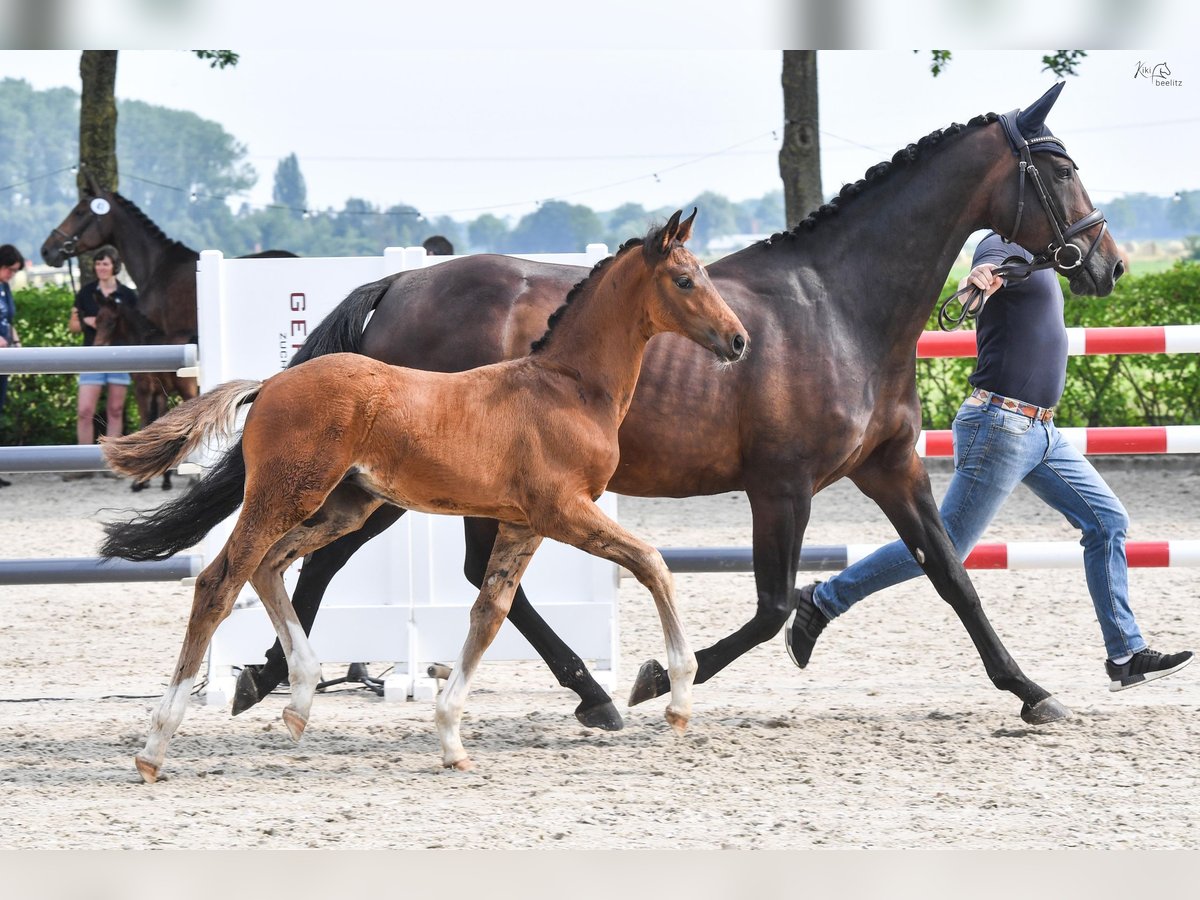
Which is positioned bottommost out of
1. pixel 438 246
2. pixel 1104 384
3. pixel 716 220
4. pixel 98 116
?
pixel 1104 384

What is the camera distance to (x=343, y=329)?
479 cm

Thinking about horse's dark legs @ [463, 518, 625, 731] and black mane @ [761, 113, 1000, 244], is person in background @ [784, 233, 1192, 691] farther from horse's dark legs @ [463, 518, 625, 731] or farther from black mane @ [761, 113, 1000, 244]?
horse's dark legs @ [463, 518, 625, 731]

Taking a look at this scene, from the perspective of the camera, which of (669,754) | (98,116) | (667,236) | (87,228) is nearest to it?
(667,236)

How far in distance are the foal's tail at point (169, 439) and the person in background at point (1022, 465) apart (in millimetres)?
2109

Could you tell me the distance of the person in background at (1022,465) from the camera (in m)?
4.75

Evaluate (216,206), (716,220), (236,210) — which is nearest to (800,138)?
(716,220)

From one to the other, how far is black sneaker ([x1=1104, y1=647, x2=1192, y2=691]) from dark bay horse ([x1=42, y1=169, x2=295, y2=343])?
7.98 meters

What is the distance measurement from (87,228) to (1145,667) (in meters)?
9.99

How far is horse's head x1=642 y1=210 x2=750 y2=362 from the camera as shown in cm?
396

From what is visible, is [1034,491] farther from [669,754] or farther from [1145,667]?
[669,754]

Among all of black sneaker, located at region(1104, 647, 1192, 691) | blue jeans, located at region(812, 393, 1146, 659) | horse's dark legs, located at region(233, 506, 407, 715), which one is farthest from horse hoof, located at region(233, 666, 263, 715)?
black sneaker, located at region(1104, 647, 1192, 691)

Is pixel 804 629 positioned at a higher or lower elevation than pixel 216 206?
lower

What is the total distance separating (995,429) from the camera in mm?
4758

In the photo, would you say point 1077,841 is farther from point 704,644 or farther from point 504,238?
point 504,238
